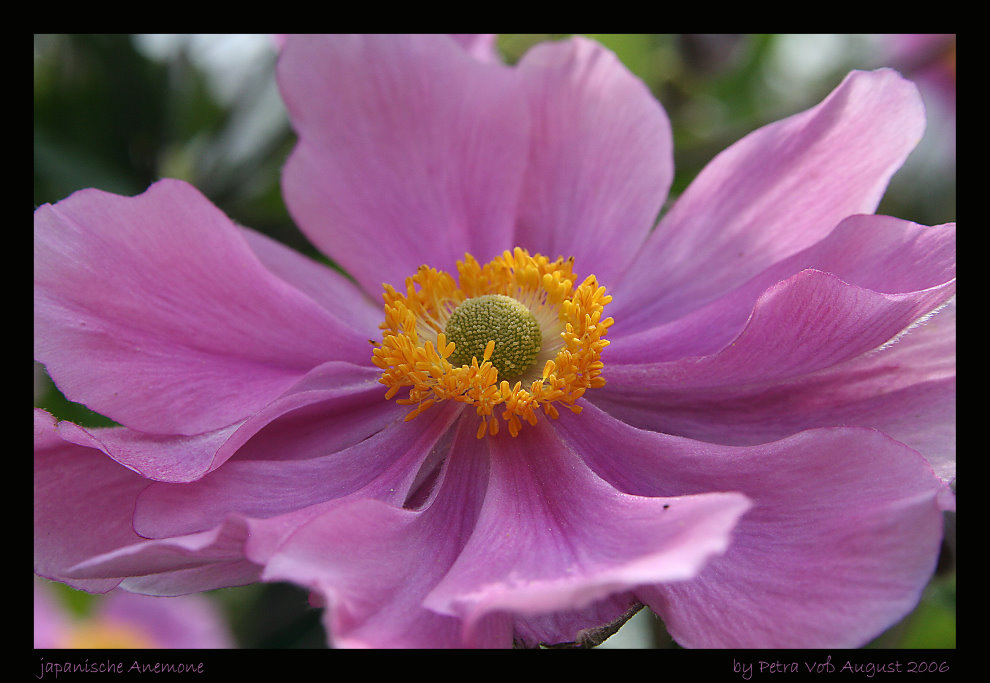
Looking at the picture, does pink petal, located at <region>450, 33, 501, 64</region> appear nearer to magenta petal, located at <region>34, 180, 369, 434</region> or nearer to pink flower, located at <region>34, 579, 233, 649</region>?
magenta petal, located at <region>34, 180, 369, 434</region>

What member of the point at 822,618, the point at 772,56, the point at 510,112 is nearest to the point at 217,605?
the point at 510,112

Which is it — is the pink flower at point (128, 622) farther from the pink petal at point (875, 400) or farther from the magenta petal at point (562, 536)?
the pink petal at point (875, 400)

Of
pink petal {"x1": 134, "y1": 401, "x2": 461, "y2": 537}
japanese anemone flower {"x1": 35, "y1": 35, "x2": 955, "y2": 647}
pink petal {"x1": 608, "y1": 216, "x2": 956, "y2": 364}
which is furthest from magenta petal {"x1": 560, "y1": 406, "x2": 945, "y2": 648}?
pink petal {"x1": 134, "y1": 401, "x2": 461, "y2": 537}

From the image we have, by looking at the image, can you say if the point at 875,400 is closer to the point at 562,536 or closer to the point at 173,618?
the point at 562,536

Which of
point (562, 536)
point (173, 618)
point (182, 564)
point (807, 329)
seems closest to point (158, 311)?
point (182, 564)

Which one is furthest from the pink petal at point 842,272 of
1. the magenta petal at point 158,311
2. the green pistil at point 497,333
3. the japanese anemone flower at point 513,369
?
the magenta petal at point 158,311
